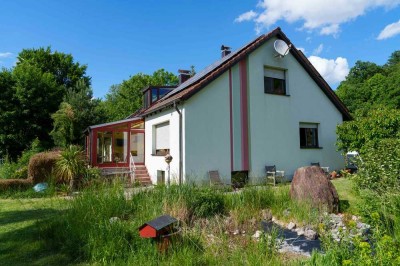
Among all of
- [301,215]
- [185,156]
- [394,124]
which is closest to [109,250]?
[301,215]

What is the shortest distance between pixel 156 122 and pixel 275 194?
29.6 feet

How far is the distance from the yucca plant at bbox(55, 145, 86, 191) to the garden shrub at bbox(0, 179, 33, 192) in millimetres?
1250

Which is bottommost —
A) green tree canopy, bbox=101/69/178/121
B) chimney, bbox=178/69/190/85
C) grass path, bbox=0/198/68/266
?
grass path, bbox=0/198/68/266

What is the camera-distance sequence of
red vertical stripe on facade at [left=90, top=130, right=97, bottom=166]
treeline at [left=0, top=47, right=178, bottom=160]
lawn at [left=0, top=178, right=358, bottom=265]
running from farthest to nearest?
treeline at [left=0, top=47, right=178, bottom=160] < red vertical stripe on facade at [left=90, top=130, right=97, bottom=166] < lawn at [left=0, top=178, right=358, bottom=265]

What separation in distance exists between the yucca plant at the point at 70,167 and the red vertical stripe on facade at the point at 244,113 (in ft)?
24.4

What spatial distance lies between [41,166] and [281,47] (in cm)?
1289

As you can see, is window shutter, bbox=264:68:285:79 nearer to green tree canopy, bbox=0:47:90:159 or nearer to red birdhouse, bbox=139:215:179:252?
red birdhouse, bbox=139:215:179:252

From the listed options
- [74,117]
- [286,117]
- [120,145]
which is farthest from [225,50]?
[74,117]

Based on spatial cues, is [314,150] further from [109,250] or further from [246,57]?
[109,250]

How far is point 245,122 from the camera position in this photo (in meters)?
14.0

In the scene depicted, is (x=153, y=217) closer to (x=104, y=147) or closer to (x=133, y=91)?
(x=104, y=147)

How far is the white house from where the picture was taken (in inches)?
510

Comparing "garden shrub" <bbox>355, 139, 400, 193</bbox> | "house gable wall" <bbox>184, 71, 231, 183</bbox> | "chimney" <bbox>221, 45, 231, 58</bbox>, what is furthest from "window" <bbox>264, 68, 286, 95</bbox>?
"garden shrub" <bbox>355, 139, 400, 193</bbox>

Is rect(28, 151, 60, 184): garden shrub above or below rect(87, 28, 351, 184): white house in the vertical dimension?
below
